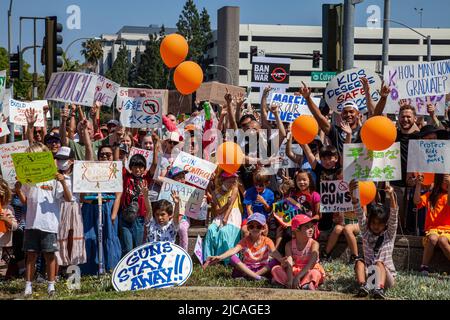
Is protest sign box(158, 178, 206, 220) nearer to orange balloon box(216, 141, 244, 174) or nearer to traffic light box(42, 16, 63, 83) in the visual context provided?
orange balloon box(216, 141, 244, 174)

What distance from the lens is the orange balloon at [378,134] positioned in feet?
28.5

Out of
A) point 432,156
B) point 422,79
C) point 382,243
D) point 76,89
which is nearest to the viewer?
point 382,243

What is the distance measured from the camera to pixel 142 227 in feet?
33.9

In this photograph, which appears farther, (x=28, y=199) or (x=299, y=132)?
(x=299, y=132)

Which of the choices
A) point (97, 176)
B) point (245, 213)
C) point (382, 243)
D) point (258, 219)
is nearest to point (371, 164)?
point (382, 243)

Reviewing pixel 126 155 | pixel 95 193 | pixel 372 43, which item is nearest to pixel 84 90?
pixel 126 155

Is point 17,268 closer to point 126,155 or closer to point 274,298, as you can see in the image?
point 126,155

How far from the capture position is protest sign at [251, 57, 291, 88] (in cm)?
1416

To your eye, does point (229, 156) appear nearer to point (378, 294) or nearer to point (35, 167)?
point (35, 167)

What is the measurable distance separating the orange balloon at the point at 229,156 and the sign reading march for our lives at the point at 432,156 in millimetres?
2230

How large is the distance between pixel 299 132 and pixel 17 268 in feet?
13.0

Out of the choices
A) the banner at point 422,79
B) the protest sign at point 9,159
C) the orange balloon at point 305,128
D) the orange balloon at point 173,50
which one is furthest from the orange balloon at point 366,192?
the protest sign at point 9,159

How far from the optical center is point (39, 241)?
29.5 feet

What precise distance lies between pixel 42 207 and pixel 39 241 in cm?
37
